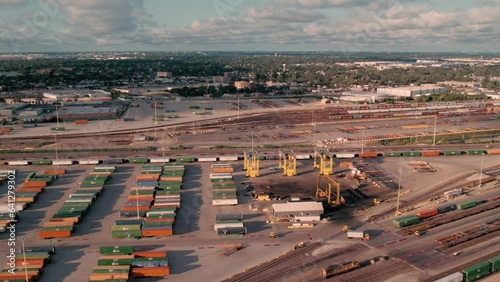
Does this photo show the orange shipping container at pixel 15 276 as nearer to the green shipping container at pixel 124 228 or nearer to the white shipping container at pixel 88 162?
the green shipping container at pixel 124 228

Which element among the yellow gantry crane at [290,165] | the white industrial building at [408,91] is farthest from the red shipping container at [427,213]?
the white industrial building at [408,91]

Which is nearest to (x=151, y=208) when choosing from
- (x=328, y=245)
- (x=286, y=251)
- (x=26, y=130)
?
(x=286, y=251)

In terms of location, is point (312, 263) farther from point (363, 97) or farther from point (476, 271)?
point (363, 97)

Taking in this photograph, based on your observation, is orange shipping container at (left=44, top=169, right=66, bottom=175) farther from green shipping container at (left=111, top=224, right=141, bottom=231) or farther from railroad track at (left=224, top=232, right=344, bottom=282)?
railroad track at (left=224, top=232, right=344, bottom=282)

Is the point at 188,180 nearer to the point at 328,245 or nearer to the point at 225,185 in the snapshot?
the point at 225,185

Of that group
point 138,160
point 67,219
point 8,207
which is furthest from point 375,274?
point 138,160

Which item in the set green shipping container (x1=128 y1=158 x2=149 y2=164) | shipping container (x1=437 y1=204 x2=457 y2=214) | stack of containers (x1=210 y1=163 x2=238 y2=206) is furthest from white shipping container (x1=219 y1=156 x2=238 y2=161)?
shipping container (x1=437 y1=204 x2=457 y2=214)
